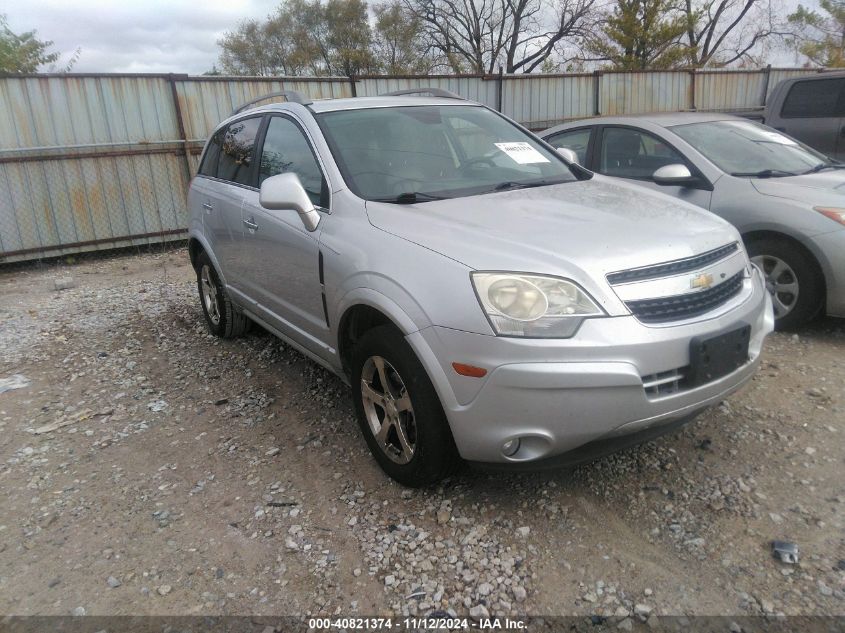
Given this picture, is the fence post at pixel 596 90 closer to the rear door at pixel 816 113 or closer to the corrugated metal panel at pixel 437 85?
the corrugated metal panel at pixel 437 85

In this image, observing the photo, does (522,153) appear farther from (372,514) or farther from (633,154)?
(372,514)

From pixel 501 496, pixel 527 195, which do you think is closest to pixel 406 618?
pixel 501 496

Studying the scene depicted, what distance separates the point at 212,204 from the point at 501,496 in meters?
3.03

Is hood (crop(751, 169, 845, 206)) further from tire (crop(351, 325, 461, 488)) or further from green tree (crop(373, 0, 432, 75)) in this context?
green tree (crop(373, 0, 432, 75))

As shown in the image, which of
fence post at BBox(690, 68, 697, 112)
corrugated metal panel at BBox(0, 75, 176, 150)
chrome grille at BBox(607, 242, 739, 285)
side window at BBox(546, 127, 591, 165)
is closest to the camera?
chrome grille at BBox(607, 242, 739, 285)

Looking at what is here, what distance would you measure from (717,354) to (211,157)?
13.1 feet

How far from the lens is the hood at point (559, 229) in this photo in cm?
238

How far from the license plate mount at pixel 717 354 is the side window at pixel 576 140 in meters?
3.47

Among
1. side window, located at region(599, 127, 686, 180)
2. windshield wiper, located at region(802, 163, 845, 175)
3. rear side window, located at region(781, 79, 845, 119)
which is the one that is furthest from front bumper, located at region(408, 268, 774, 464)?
rear side window, located at region(781, 79, 845, 119)

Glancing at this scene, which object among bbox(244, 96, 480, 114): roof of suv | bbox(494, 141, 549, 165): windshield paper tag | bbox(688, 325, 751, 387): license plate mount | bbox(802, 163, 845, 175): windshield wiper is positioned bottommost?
bbox(688, 325, 751, 387): license plate mount

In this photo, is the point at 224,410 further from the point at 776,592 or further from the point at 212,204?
the point at 776,592

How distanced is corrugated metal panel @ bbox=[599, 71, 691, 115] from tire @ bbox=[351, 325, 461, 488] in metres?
11.4

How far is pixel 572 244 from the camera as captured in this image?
2463 mm

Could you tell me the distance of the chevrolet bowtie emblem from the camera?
251 cm
